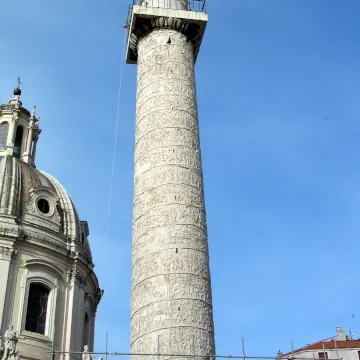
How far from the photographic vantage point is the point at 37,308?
22672 millimetres

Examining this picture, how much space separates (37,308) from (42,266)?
1.40 metres

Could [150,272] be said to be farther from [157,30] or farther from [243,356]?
[157,30]

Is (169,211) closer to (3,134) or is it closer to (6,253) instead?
(6,253)

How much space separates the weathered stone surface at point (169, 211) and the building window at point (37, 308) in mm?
10438

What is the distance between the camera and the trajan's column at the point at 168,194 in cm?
1179

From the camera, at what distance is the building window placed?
22.2 metres

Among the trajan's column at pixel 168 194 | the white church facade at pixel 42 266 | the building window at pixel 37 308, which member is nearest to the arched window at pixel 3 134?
the white church facade at pixel 42 266

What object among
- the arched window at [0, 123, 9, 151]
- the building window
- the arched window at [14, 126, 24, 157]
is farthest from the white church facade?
the arched window at [0, 123, 9, 151]

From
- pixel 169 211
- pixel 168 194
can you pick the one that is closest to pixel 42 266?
pixel 168 194

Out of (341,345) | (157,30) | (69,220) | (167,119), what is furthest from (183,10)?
(341,345)

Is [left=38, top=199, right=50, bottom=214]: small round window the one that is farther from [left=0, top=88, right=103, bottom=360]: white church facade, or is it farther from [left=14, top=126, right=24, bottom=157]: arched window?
[left=14, top=126, right=24, bottom=157]: arched window

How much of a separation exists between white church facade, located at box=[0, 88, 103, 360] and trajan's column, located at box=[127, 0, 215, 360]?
9.49 metres

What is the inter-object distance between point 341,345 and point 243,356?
58.2ft

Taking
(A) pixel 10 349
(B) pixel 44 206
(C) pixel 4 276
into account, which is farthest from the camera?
(B) pixel 44 206
